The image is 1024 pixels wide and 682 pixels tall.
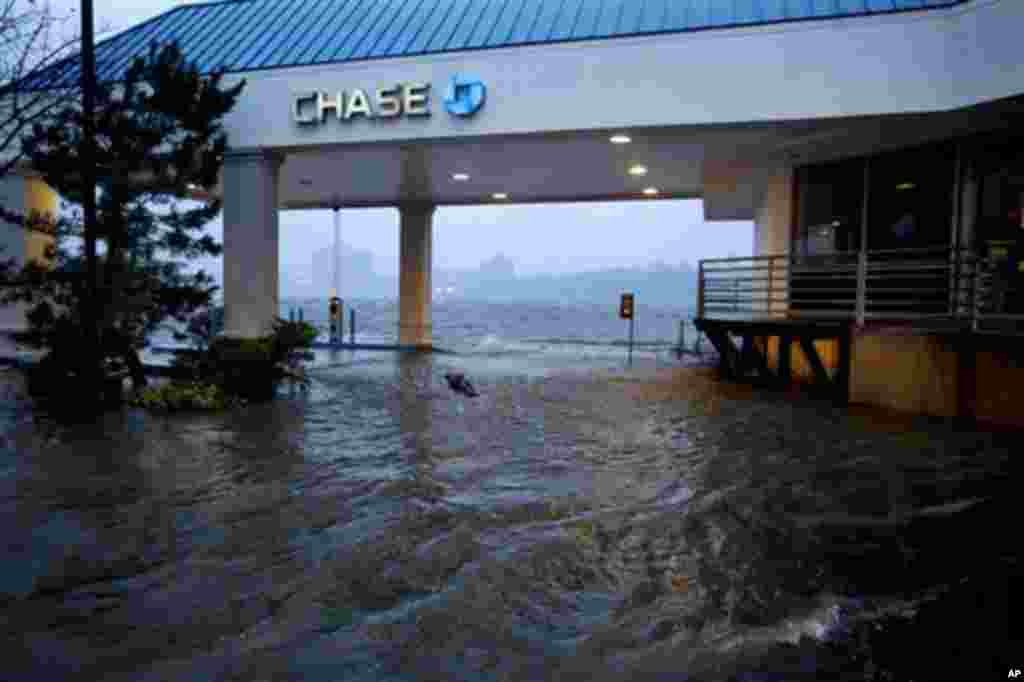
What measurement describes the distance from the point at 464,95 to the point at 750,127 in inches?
196

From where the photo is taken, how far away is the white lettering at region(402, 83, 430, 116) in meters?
13.9

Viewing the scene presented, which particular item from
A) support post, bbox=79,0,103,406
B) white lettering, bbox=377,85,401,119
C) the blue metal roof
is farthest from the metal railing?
support post, bbox=79,0,103,406

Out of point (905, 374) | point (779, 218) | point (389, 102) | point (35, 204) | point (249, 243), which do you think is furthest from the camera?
point (35, 204)

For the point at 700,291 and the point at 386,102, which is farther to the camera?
the point at 700,291

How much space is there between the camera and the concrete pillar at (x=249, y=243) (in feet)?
50.0

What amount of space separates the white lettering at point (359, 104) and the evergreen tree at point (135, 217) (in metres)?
2.10

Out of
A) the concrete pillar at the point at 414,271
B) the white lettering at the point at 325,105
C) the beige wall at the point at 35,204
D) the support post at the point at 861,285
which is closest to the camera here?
the support post at the point at 861,285

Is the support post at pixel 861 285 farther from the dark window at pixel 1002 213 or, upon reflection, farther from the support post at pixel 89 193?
the support post at pixel 89 193

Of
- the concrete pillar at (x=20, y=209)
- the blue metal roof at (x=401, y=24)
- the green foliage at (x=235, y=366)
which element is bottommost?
the green foliage at (x=235, y=366)

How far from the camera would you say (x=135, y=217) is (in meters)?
12.1

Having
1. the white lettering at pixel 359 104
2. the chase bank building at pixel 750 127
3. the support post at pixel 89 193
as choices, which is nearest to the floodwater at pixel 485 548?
the support post at pixel 89 193

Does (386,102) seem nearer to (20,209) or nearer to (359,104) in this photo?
(359,104)

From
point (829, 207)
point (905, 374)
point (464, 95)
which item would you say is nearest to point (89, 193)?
point (464, 95)

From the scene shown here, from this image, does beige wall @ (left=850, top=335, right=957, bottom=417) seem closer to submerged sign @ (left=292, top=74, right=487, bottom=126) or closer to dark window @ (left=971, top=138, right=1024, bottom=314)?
dark window @ (left=971, top=138, right=1024, bottom=314)
